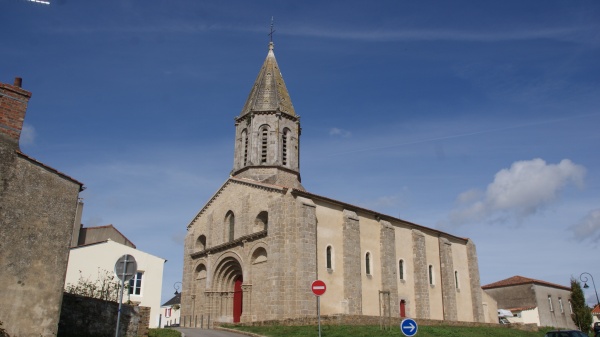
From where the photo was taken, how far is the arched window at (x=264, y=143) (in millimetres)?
34325

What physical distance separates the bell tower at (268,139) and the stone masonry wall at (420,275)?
8993 millimetres

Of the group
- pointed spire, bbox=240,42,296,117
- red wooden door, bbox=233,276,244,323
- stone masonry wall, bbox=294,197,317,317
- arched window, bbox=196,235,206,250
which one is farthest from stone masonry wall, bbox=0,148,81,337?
pointed spire, bbox=240,42,296,117

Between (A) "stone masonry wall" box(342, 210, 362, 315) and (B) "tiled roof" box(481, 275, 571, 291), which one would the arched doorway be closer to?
(A) "stone masonry wall" box(342, 210, 362, 315)

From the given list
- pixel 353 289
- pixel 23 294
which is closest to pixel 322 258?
pixel 353 289

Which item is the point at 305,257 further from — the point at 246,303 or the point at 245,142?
the point at 245,142

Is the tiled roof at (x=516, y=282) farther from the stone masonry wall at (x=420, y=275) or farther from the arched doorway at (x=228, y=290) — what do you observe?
the arched doorway at (x=228, y=290)

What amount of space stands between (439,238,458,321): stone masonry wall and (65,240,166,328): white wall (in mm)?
19980

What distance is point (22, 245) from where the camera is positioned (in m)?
13.6

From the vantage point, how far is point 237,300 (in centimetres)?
3072

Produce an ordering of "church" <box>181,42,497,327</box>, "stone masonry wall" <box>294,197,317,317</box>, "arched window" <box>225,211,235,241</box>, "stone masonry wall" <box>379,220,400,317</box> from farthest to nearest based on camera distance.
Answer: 1. "arched window" <box>225,211,235,241</box>
2. "stone masonry wall" <box>379,220,400,317</box>
3. "church" <box>181,42,497,327</box>
4. "stone masonry wall" <box>294,197,317,317</box>

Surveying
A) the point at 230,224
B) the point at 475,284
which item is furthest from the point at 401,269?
the point at 230,224

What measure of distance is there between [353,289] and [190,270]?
468 inches

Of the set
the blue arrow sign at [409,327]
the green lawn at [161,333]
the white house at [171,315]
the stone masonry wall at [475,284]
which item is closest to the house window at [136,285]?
the green lawn at [161,333]

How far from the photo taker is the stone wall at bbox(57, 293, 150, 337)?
52.7 feet
